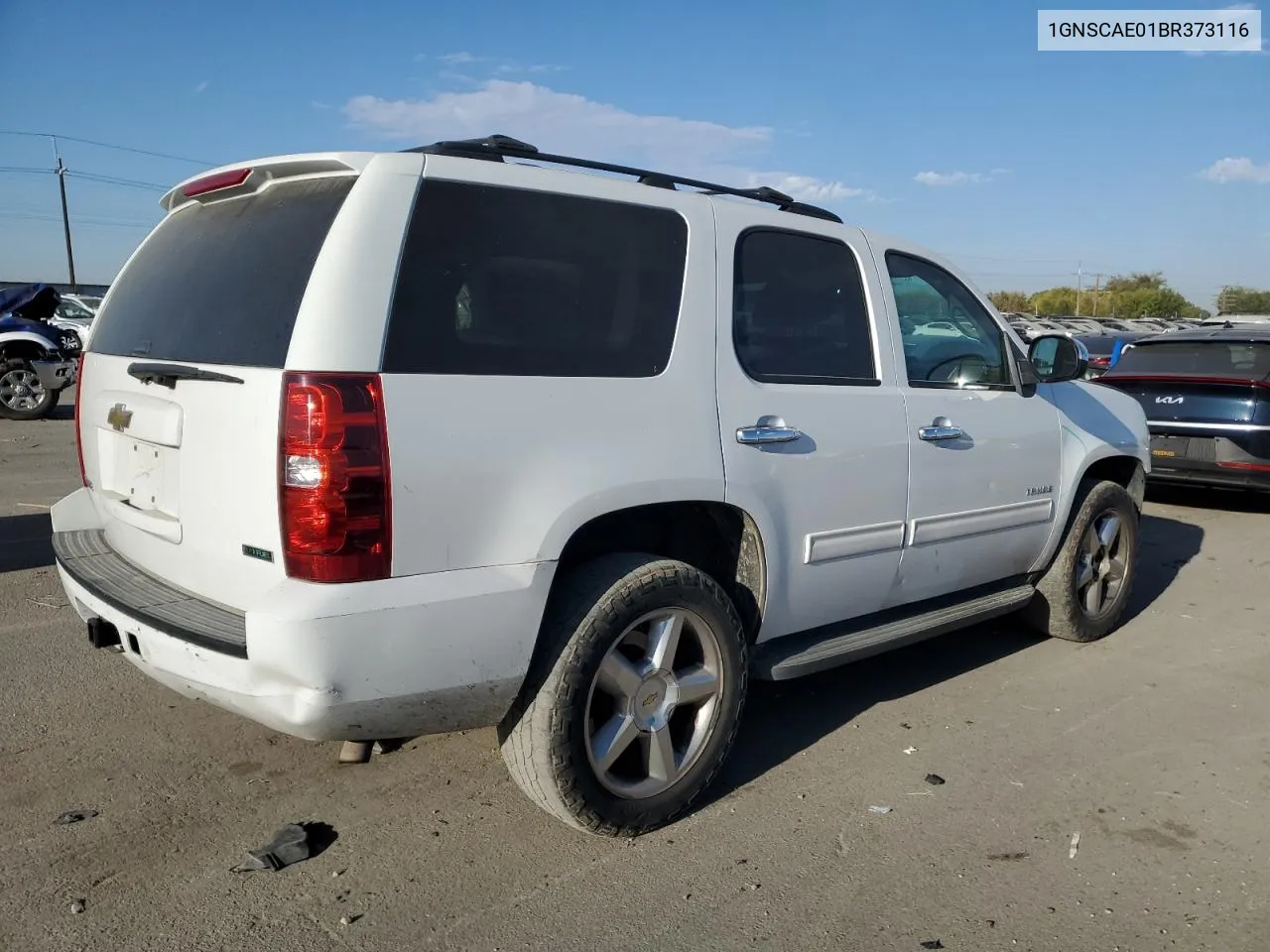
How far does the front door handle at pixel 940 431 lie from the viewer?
3916 mm

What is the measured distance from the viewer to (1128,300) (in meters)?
72.7

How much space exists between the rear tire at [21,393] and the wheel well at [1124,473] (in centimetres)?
1313

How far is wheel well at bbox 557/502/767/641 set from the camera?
3.24m

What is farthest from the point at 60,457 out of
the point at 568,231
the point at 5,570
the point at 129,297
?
the point at 568,231

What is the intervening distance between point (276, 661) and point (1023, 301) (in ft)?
249

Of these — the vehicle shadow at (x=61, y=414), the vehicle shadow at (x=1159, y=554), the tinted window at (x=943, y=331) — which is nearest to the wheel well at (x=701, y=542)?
the tinted window at (x=943, y=331)

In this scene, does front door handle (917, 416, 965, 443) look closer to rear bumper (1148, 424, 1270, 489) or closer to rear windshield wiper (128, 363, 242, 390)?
rear windshield wiper (128, 363, 242, 390)

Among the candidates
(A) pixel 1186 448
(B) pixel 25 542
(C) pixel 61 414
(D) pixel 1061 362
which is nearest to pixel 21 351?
(C) pixel 61 414

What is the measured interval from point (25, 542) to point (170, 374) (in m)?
4.28

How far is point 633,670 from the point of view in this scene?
3068 millimetres

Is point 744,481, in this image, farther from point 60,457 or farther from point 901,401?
Result: point 60,457

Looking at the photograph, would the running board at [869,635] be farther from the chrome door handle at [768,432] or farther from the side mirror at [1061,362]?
the side mirror at [1061,362]

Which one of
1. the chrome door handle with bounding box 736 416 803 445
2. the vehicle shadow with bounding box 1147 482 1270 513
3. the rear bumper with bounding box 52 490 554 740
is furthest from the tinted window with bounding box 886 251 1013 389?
the vehicle shadow with bounding box 1147 482 1270 513

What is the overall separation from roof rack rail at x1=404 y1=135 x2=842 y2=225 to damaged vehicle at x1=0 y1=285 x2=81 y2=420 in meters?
12.3
